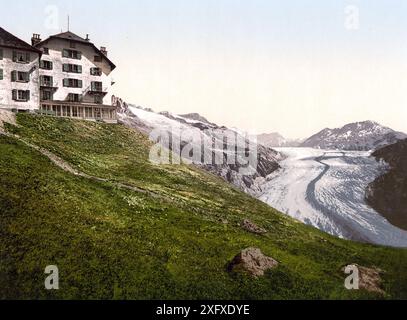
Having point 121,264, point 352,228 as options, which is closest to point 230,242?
point 121,264

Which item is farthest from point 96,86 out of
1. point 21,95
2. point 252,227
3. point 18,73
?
point 252,227

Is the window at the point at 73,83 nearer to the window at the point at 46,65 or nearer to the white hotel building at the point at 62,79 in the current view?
the white hotel building at the point at 62,79

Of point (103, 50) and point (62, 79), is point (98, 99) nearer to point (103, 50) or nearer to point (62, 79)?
point (62, 79)

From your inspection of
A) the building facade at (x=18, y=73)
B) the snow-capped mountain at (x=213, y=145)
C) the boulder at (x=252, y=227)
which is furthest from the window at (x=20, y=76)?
the snow-capped mountain at (x=213, y=145)

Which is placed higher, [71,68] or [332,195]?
[71,68]

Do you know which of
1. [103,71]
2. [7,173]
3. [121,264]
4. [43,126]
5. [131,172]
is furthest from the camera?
[103,71]

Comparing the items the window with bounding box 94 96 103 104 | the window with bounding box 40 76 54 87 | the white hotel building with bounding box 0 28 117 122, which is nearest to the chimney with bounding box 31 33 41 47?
the white hotel building with bounding box 0 28 117 122

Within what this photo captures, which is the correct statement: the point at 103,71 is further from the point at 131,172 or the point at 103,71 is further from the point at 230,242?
the point at 230,242
